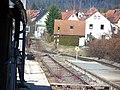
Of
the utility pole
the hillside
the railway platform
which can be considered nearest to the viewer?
the utility pole

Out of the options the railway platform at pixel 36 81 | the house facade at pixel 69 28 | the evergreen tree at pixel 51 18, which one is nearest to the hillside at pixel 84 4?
the evergreen tree at pixel 51 18

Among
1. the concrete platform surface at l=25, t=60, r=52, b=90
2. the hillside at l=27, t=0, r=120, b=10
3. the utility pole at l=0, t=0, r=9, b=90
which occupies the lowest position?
the concrete platform surface at l=25, t=60, r=52, b=90

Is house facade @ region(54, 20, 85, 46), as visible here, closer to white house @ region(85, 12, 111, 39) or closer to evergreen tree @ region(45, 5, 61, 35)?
white house @ region(85, 12, 111, 39)

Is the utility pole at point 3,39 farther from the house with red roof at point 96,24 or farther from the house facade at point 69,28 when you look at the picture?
the house facade at point 69,28

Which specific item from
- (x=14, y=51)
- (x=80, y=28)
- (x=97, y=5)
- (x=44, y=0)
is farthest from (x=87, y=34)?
(x=44, y=0)

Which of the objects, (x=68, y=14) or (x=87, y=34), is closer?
(x=87, y=34)

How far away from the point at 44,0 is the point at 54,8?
54461 mm

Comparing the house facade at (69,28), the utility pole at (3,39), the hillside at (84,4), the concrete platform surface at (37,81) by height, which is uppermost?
the hillside at (84,4)

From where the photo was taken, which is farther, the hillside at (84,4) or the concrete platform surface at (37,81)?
the hillside at (84,4)

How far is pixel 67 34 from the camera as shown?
67875mm

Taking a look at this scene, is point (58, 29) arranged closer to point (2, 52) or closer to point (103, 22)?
point (103, 22)

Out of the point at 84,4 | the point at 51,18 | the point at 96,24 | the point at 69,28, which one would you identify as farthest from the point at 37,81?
the point at 84,4

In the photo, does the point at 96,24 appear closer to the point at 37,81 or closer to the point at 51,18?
the point at 51,18

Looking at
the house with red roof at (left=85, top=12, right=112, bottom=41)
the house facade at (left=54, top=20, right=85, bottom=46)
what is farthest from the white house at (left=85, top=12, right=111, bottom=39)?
the house facade at (left=54, top=20, right=85, bottom=46)
